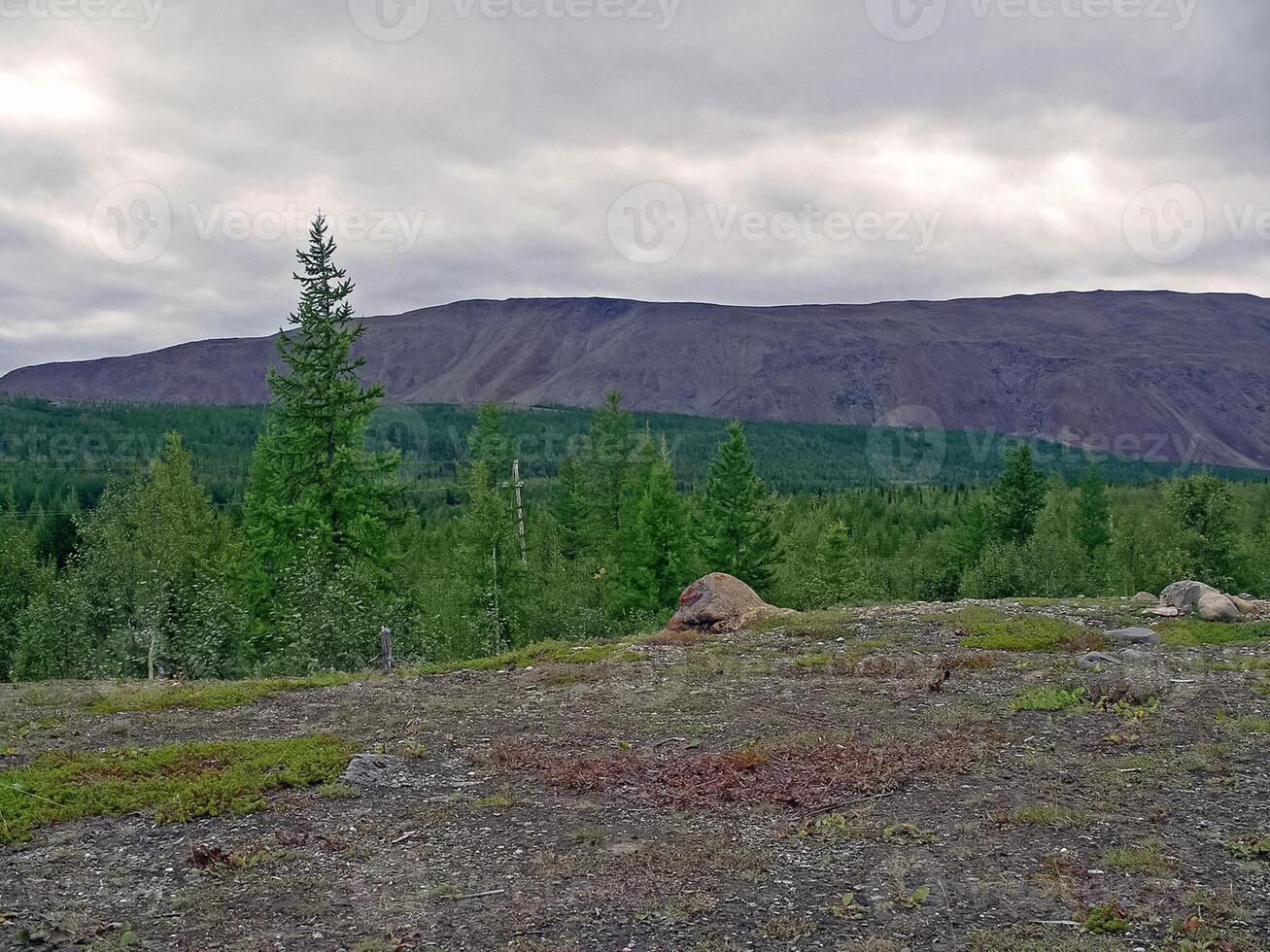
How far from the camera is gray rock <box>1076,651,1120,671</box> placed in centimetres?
2007

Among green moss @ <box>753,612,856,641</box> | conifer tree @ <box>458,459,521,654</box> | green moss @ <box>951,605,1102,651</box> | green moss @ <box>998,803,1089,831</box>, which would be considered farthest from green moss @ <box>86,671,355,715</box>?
green moss @ <box>951,605,1102,651</box>

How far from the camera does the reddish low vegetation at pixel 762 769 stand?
12.7 m

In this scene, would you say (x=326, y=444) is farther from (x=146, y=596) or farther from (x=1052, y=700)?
(x=1052, y=700)

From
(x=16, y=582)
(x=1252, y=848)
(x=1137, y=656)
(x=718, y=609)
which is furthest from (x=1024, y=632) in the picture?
(x=16, y=582)

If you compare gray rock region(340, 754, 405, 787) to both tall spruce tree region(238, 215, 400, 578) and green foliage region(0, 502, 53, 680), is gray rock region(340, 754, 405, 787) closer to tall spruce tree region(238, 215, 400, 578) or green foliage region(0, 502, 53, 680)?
tall spruce tree region(238, 215, 400, 578)

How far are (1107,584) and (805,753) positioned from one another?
53599 mm

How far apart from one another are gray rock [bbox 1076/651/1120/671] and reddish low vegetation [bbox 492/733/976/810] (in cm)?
685

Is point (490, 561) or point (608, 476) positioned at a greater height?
point (608, 476)

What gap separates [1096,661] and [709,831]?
13.4 m

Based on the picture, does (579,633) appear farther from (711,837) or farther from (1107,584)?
(1107,584)

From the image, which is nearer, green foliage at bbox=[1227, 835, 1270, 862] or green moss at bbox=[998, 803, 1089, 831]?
green foliage at bbox=[1227, 835, 1270, 862]

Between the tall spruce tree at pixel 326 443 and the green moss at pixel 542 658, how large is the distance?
10521mm

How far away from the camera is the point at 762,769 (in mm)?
13672

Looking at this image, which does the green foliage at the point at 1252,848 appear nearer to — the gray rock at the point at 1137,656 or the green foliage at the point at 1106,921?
the green foliage at the point at 1106,921
